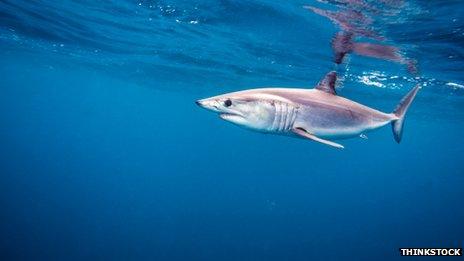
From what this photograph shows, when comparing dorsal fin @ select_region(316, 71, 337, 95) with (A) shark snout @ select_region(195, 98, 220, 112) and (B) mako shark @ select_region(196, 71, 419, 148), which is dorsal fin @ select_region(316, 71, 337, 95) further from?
(A) shark snout @ select_region(195, 98, 220, 112)

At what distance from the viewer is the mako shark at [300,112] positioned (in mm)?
4473

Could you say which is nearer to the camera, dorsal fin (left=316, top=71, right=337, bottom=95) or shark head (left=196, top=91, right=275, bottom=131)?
shark head (left=196, top=91, right=275, bottom=131)

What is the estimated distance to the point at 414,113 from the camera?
36.1 metres

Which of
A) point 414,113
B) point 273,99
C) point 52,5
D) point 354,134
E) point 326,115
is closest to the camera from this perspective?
point 273,99

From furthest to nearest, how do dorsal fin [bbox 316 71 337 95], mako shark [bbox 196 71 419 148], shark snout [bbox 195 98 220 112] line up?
1. dorsal fin [bbox 316 71 337 95]
2. mako shark [bbox 196 71 419 148]
3. shark snout [bbox 195 98 220 112]

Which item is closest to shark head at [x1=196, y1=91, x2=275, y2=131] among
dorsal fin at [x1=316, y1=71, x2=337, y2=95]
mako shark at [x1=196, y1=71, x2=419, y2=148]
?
mako shark at [x1=196, y1=71, x2=419, y2=148]

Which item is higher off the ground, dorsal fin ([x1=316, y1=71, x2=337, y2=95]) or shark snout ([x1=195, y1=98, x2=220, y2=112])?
dorsal fin ([x1=316, y1=71, x2=337, y2=95])

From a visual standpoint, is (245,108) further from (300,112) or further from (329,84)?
(329,84)

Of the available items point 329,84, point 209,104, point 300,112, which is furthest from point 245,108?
point 329,84

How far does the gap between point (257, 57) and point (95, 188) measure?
47.8m

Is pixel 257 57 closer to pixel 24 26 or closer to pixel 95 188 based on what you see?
pixel 24 26

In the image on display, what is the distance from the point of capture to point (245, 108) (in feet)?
14.7

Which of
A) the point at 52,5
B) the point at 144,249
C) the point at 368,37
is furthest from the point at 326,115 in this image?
the point at 144,249

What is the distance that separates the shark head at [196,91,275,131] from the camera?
14.3 ft
